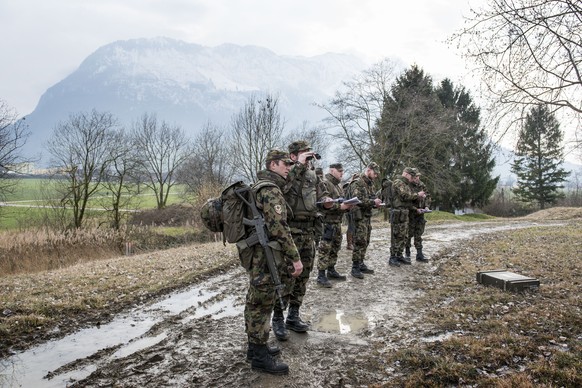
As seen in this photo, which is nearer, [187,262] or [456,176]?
[187,262]

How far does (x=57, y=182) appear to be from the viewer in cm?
3100

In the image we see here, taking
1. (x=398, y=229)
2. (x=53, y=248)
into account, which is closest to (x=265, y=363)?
(x=398, y=229)

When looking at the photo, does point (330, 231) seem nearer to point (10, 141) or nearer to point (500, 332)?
point (500, 332)

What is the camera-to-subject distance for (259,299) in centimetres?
464

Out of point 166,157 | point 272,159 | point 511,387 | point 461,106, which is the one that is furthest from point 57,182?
point 461,106

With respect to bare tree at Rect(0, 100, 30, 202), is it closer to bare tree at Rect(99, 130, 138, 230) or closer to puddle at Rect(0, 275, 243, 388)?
bare tree at Rect(99, 130, 138, 230)

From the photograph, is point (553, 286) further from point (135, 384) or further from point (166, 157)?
point (166, 157)

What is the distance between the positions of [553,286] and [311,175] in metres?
5.55

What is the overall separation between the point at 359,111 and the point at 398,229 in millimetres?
20432

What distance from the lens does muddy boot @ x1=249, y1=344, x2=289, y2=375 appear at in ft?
15.0

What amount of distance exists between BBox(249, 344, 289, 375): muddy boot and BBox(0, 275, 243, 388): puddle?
5.83ft

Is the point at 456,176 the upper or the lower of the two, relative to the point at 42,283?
upper

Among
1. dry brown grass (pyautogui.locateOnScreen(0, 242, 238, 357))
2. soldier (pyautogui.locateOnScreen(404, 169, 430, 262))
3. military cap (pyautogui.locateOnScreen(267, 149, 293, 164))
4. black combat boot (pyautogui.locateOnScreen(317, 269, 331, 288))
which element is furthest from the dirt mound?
military cap (pyautogui.locateOnScreen(267, 149, 293, 164))

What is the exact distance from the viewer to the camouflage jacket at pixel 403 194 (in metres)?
10.0
